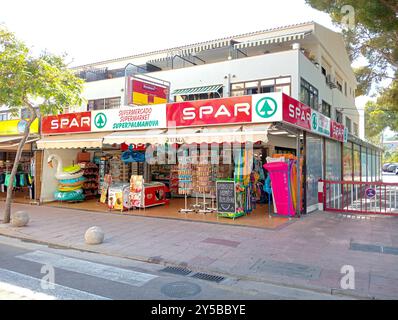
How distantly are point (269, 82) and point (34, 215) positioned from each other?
11367 millimetres

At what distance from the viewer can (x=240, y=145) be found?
1167 cm

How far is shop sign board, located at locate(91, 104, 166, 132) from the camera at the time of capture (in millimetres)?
11789

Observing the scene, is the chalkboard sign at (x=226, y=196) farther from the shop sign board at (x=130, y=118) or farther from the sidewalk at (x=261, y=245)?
the shop sign board at (x=130, y=118)

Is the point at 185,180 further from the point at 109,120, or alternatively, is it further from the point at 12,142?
the point at 12,142

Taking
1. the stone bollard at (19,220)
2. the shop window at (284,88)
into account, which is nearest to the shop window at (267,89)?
the shop window at (284,88)

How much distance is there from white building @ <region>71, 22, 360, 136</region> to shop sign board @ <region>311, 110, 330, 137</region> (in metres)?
1.81

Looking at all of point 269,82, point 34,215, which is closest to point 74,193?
point 34,215

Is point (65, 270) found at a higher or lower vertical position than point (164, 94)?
lower

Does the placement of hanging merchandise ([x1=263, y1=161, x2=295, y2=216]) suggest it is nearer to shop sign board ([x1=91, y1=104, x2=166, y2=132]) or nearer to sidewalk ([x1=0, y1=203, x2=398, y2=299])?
sidewalk ([x1=0, y1=203, x2=398, y2=299])

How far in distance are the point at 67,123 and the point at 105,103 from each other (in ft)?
19.3

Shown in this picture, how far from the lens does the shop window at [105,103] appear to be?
1928 cm

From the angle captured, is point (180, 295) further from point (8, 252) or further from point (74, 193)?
point (74, 193)

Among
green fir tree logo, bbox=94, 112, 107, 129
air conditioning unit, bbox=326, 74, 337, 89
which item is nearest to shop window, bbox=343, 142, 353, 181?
air conditioning unit, bbox=326, 74, 337, 89
